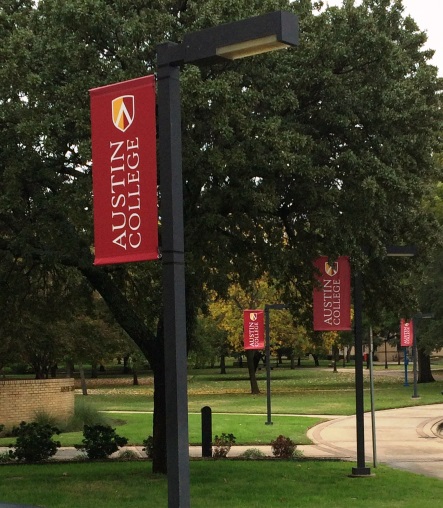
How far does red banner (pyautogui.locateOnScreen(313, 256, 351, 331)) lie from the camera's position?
17344 millimetres

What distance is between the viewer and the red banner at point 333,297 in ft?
56.9

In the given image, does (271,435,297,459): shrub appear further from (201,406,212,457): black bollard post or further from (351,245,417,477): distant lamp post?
(351,245,417,477): distant lamp post

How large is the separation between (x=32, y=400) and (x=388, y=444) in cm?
1118

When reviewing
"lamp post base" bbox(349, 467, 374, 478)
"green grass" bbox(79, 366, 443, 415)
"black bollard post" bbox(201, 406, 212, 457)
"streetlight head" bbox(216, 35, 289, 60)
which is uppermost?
"streetlight head" bbox(216, 35, 289, 60)

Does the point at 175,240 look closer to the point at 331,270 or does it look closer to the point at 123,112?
the point at 123,112

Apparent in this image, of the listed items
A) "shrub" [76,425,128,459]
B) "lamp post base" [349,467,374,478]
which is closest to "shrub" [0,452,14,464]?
"shrub" [76,425,128,459]

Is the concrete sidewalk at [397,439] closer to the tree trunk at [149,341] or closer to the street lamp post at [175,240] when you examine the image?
the tree trunk at [149,341]

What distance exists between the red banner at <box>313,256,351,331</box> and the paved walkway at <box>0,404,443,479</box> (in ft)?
12.1

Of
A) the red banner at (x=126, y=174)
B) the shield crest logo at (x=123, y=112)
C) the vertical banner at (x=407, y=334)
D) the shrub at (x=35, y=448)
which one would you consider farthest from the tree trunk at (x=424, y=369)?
the shield crest logo at (x=123, y=112)

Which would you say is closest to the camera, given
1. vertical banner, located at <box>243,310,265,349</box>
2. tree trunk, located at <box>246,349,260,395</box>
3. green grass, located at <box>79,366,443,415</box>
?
vertical banner, located at <box>243,310,265,349</box>

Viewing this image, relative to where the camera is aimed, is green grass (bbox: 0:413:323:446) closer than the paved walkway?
No

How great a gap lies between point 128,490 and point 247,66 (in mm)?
6897

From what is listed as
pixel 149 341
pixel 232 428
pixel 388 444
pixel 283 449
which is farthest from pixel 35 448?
pixel 232 428

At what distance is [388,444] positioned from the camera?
25328 millimetres
